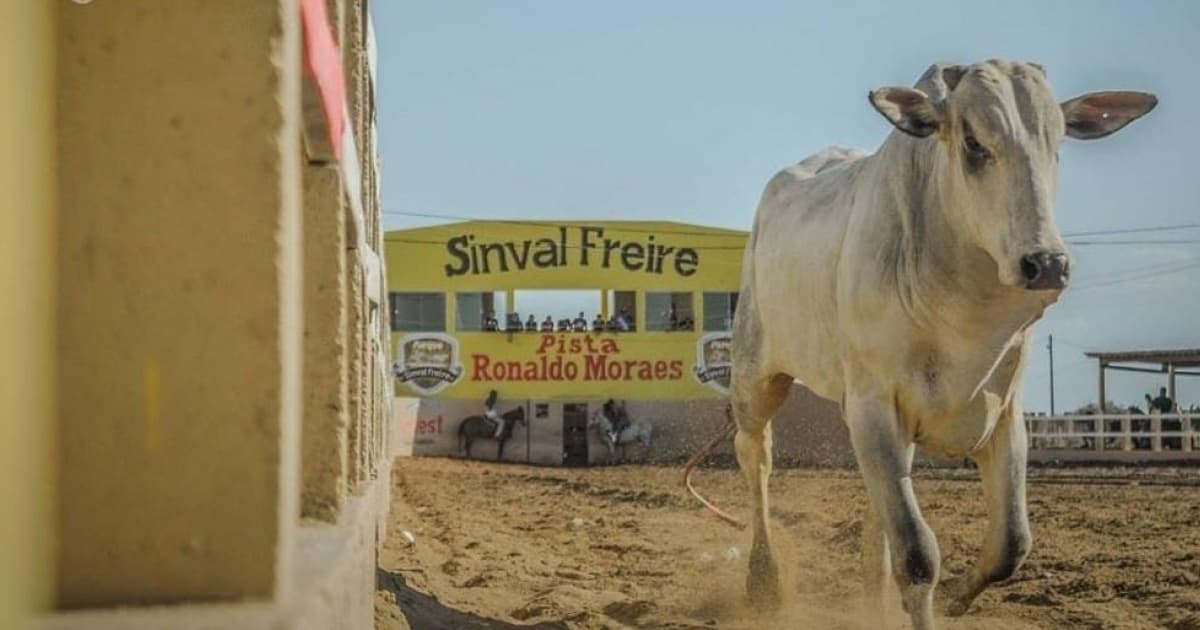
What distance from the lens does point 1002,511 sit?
6.36 meters

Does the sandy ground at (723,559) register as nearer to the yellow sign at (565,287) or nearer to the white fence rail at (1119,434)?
the white fence rail at (1119,434)

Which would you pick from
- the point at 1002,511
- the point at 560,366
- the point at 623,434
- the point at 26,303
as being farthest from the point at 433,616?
the point at 560,366

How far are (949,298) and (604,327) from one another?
28.3 metres

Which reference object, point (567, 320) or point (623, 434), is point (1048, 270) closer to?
point (623, 434)

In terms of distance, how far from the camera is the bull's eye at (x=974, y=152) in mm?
5754

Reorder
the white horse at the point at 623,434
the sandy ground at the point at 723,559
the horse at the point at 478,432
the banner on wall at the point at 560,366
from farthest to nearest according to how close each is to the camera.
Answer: the banner on wall at the point at 560,366
the horse at the point at 478,432
the white horse at the point at 623,434
the sandy ground at the point at 723,559

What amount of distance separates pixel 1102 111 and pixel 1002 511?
164 centimetres

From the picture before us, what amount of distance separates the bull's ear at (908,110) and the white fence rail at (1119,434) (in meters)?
20.3

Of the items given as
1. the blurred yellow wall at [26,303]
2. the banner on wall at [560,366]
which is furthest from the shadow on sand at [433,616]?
the banner on wall at [560,366]

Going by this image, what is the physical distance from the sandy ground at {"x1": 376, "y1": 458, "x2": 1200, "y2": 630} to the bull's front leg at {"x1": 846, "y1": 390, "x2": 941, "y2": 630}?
1.02 metres

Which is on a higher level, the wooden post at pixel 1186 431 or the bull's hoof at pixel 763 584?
the wooden post at pixel 1186 431

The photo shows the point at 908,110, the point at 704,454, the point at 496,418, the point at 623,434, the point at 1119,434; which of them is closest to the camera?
the point at 908,110

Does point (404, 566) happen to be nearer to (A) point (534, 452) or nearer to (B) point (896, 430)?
(B) point (896, 430)

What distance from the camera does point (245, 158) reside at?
216 centimetres
